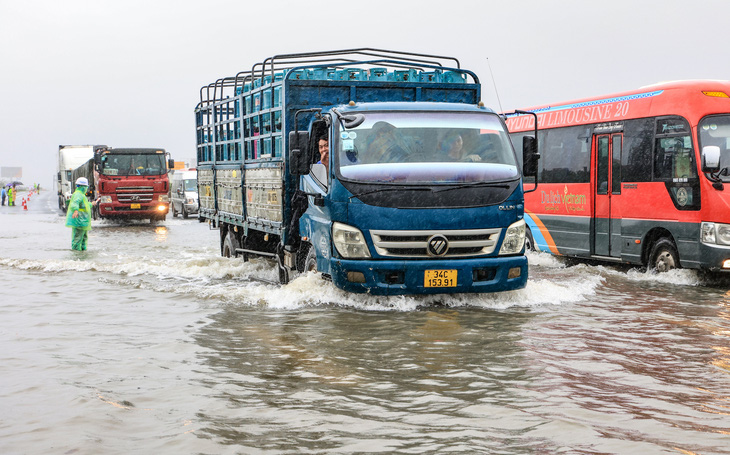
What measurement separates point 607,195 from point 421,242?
679 cm

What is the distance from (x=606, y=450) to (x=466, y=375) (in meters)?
2.14

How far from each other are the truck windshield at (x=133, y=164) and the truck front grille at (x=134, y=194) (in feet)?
1.86

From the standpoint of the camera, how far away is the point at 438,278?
31.4 feet

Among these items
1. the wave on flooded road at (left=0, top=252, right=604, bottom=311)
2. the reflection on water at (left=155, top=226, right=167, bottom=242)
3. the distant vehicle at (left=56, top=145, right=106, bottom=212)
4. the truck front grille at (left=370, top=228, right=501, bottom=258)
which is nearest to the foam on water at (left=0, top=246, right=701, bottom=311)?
the wave on flooded road at (left=0, top=252, right=604, bottom=311)

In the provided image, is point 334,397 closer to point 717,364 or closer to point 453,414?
point 453,414

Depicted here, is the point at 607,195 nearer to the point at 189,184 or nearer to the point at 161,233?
the point at 161,233

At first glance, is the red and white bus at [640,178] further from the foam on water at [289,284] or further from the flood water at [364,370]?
the flood water at [364,370]

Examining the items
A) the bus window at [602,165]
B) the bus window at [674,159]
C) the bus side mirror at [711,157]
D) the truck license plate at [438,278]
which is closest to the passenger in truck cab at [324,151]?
the truck license plate at [438,278]

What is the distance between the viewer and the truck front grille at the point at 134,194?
112ft

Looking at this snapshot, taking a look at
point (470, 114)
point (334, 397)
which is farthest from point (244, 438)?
point (470, 114)

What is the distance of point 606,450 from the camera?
514cm

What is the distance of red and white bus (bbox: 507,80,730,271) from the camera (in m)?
13.0

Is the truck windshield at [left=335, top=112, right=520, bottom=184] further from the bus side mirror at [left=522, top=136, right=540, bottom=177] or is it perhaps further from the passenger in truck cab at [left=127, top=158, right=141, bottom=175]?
the passenger in truck cab at [left=127, top=158, right=141, bottom=175]

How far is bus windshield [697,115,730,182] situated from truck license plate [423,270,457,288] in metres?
5.45
